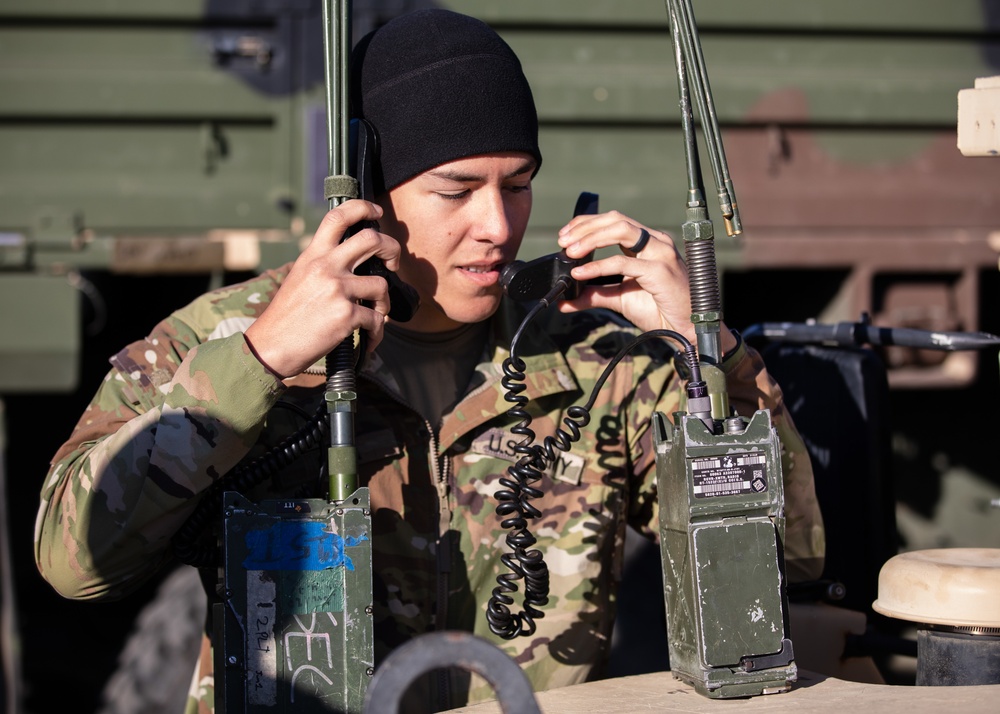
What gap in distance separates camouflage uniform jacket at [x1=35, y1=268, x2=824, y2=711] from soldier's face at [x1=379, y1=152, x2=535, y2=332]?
168mm

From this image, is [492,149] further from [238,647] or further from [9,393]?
[9,393]

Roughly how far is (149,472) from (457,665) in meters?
0.72

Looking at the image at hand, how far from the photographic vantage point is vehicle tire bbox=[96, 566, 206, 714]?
3.05 metres

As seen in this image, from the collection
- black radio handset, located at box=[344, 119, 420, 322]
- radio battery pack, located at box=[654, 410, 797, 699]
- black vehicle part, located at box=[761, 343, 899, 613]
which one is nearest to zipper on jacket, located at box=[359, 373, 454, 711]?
black radio handset, located at box=[344, 119, 420, 322]

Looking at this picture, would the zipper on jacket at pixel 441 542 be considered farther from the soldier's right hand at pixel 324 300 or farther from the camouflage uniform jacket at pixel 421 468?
the soldier's right hand at pixel 324 300

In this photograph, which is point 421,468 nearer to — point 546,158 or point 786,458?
point 786,458

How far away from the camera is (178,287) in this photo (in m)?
3.32

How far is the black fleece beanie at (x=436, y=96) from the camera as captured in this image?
6.38 feet

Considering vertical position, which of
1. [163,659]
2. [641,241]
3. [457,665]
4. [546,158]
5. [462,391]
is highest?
[546,158]

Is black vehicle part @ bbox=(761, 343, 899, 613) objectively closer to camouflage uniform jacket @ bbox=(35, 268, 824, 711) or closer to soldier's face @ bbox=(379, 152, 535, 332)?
camouflage uniform jacket @ bbox=(35, 268, 824, 711)

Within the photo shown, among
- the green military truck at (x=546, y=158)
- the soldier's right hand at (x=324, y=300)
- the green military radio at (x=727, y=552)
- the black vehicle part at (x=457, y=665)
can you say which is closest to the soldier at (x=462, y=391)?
the soldier's right hand at (x=324, y=300)

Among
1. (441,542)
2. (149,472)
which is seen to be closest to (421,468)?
(441,542)

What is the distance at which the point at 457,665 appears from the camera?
1.10 meters

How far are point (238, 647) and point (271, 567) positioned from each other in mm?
122
